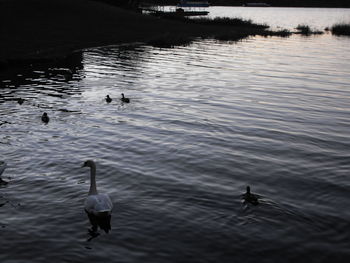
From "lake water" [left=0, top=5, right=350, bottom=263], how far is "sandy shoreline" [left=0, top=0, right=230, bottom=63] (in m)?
15.9

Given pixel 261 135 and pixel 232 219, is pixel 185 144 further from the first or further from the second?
pixel 232 219

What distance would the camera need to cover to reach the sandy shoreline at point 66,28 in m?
57.3

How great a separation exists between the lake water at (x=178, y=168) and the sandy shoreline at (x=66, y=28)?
15884mm

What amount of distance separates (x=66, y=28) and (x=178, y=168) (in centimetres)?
5821

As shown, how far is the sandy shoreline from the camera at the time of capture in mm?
57344

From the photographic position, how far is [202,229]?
14398 mm

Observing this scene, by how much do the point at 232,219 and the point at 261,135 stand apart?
36.5ft

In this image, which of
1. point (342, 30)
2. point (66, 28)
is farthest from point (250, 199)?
point (342, 30)

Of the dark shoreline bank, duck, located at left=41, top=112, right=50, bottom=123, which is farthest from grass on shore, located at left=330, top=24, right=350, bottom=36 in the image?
duck, located at left=41, top=112, right=50, bottom=123

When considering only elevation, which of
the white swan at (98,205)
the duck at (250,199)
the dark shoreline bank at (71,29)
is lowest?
the duck at (250,199)

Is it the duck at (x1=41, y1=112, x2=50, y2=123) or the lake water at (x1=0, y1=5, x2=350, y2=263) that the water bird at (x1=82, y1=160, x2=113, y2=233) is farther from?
the duck at (x1=41, y1=112, x2=50, y2=123)

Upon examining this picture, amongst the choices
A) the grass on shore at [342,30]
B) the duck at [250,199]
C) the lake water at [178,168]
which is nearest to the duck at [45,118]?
the lake water at [178,168]

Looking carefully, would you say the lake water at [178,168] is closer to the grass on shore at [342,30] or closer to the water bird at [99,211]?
the water bird at [99,211]

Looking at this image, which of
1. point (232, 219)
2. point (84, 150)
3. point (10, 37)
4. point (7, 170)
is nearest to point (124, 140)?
point (84, 150)
